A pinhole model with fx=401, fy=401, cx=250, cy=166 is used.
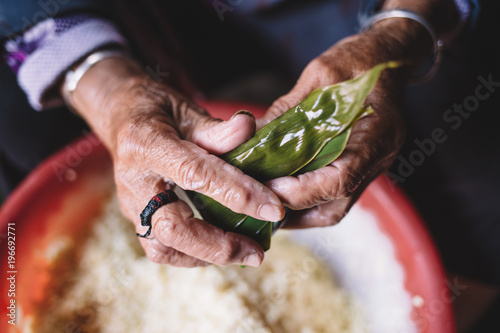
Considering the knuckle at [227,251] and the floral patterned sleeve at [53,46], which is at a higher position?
the floral patterned sleeve at [53,46]

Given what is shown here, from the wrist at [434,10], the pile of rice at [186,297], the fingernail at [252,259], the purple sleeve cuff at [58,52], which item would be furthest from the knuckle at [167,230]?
the wrist at [434,10]

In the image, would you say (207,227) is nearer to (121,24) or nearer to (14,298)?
(14,298)

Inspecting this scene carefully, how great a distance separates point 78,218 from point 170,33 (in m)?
0.57

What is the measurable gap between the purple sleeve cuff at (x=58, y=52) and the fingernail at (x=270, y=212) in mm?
572

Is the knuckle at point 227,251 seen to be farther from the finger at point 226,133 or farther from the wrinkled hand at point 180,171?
the finger at point 226,133

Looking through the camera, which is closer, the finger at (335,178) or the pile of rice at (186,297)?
the finger at (335,178)

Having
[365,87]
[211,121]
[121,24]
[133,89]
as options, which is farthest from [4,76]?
[365,87]

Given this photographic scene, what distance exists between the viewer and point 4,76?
1.03 meters

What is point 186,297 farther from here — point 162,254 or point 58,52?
point 58,52

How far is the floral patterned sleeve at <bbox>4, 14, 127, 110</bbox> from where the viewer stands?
838 mm

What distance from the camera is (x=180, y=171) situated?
21.0 inches

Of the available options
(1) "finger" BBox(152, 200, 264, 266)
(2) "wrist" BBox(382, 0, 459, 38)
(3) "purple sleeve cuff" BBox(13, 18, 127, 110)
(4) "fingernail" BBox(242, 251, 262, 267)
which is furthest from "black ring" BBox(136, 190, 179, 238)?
(2) "wrist" BBox(382, 0, 459, 38)

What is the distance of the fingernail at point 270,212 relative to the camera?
52 centimetres

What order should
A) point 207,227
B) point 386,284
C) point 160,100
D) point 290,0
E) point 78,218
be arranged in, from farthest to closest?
point 290,0
point 78,218
point 386,284
point 160,100
point 207,227
